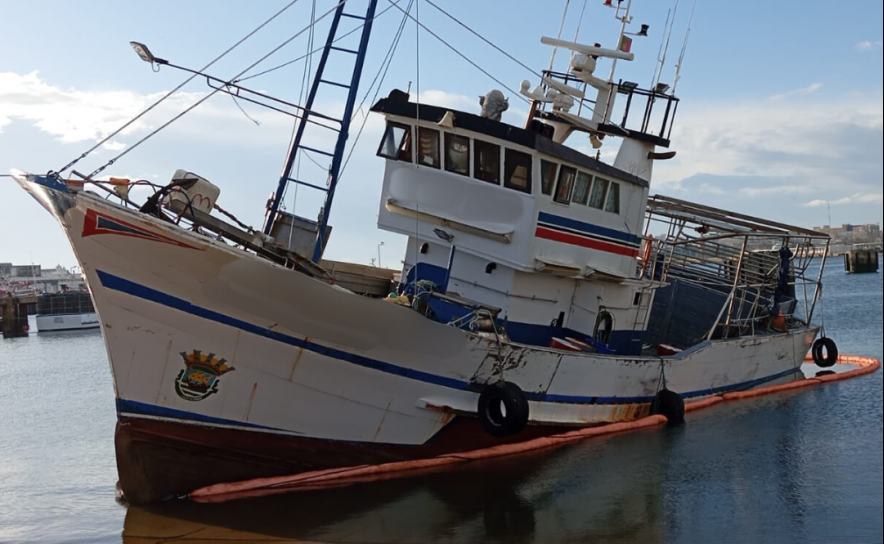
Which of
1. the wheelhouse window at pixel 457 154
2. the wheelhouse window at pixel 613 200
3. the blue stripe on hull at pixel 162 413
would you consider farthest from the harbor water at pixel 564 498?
the wheelhouse window at pixel 457 154

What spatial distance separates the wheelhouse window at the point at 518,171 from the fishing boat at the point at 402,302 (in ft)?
0.11

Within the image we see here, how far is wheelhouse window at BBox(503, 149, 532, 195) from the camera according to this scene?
12.8m

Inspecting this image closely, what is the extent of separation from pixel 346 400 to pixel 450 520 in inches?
85.5

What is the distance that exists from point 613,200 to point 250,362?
24.4 feet

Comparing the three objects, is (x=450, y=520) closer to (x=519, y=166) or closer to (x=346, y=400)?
(x=346, y=400)

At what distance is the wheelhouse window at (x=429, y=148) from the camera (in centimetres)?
1302

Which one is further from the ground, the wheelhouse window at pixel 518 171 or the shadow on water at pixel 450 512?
the wheelhouse window at pixel 518 171

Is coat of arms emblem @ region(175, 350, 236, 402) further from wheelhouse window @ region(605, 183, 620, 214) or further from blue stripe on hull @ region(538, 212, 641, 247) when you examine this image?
wheelhouse window @ region(605, 183, 620, 214)

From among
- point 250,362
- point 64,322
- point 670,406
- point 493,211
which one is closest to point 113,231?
point 250,362

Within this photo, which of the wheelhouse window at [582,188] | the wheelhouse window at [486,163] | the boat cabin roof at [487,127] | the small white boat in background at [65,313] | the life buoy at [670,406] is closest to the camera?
the boat cabin roof at [487,127]

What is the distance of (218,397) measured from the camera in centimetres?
1041

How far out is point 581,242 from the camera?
13.7 meters

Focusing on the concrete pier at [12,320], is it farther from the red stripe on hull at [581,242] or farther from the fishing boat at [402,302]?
the red stripe on hull at [581,242]

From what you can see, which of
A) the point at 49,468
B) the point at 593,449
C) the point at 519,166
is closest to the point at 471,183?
the point at 519,166
